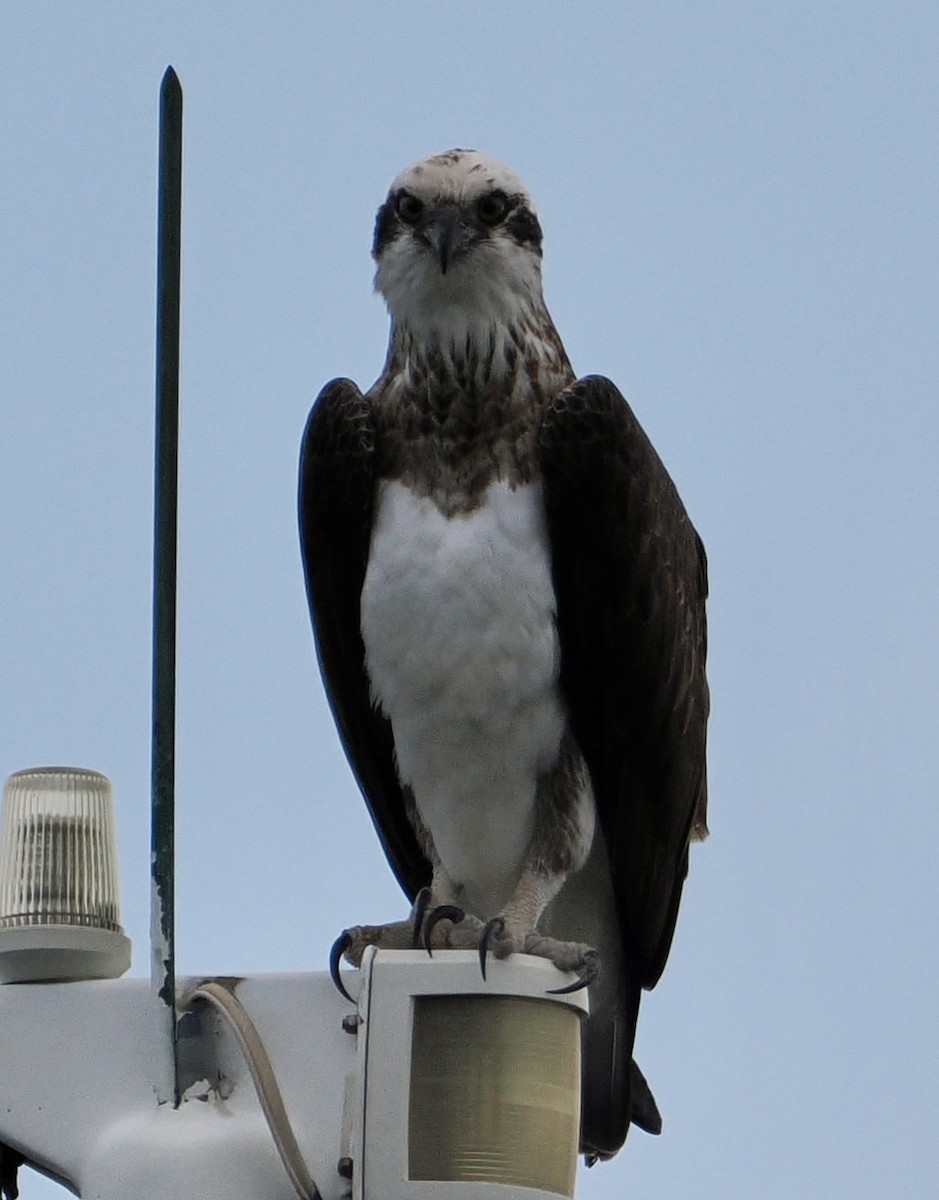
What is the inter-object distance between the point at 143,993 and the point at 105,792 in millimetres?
404

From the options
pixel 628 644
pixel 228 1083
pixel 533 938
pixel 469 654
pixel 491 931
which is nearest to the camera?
pixel 228 1083

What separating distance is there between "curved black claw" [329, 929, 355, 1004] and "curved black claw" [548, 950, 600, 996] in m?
0.39

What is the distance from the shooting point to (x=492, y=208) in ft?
19.3

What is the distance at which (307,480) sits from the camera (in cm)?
Answer: 590

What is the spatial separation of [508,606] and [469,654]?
169 millimetres

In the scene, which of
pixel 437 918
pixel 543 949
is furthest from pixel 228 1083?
pixel 437 918

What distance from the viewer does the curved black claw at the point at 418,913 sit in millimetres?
5406

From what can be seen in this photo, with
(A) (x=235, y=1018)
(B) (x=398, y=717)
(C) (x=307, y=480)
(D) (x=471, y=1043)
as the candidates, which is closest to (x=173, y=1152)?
(A) (x=235, y=1018)

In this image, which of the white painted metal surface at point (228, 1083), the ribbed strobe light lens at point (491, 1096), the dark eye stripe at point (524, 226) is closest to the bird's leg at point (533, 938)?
the ribbed strobe light lens at point (491, 1096)

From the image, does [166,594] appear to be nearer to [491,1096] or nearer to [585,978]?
[491,1096]

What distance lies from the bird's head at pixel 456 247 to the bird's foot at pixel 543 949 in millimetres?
1782

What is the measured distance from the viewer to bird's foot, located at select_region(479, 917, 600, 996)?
4.25 metres

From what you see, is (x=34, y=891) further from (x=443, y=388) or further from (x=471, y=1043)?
(x=443, y=388)

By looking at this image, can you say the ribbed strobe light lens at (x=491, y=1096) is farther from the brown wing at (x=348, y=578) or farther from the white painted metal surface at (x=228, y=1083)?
the brown wing at (x=348, y=578)
